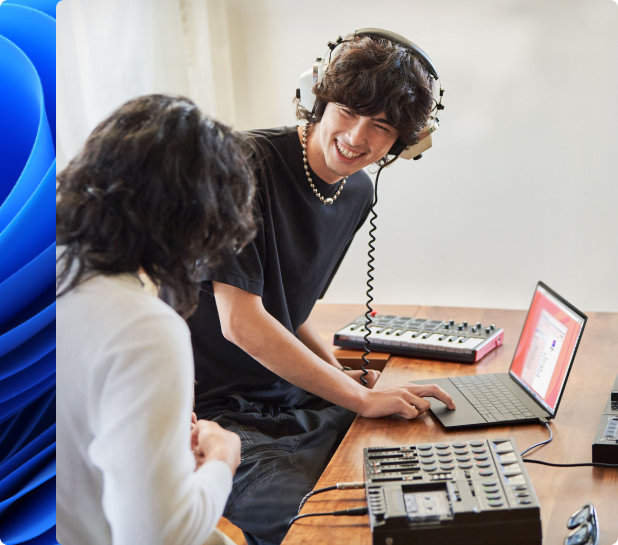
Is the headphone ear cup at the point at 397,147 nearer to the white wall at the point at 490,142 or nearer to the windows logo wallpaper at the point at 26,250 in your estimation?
the white wall at the point at 490,142

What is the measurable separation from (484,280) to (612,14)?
70cm

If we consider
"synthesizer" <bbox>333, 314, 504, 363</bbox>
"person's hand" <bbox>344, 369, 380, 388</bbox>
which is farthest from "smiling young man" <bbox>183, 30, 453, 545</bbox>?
"synthesizer" <bbox>333, 314, 504, 363</bbox>

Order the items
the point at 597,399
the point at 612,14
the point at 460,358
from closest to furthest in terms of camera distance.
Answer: the point at 597,399
the point at 612,14
the point at 460,358

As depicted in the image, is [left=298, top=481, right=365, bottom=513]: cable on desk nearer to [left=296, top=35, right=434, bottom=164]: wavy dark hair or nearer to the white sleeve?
the white sleeve

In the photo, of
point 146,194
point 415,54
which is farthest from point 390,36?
point 146,194

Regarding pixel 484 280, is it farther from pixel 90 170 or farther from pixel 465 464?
pixel 90 170

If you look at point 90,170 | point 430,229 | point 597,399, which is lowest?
point 597,399

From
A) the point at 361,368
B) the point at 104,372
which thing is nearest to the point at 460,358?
the point at 361,368

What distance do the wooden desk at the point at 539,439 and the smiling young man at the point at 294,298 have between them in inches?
3.4

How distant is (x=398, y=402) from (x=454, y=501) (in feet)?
1.37

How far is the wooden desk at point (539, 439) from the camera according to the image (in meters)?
0.88

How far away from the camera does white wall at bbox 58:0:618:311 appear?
1.40 m

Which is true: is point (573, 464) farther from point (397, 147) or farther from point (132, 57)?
point (132, 57)

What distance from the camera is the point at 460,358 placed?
155 cm
